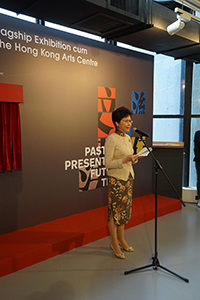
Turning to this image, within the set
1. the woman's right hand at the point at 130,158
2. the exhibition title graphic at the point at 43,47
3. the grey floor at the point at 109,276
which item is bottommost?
the grey floor at the point at 109,276

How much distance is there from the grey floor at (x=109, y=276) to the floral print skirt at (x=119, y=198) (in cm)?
52

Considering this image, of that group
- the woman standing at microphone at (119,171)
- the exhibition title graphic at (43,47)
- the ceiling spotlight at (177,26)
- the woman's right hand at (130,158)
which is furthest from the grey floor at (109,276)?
the ceiling spotlight at (177,26)

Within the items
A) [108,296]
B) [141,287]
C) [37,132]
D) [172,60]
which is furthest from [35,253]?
[172,60]

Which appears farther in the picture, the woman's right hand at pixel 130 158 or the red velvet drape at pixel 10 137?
the red velvet drape at pixel 10 137

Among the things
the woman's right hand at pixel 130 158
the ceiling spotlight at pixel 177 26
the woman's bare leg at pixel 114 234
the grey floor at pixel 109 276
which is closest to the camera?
the grey floor at pixel 109 276

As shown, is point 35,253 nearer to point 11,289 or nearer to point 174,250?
point 11,289

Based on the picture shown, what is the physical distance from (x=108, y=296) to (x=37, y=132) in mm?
2156

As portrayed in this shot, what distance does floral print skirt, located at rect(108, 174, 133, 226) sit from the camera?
2910 mm

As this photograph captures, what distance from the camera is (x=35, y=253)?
9.62ft

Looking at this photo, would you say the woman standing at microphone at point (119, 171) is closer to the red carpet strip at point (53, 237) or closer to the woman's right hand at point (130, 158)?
the woman's right hand at point (130, 158)

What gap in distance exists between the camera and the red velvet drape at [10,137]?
125 inches

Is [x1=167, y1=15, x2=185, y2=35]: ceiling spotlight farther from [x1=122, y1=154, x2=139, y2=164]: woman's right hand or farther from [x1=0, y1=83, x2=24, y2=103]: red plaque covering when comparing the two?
[x1=0, y1=83, x2=24, y2=103]: red plaque covering

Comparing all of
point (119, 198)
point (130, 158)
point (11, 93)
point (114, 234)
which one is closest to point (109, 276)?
point (114, 234)

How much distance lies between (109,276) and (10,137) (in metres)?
1.96
